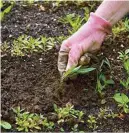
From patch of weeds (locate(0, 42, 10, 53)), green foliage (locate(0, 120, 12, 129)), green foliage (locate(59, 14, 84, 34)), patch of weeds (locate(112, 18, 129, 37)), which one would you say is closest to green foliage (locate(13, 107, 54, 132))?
green foliage (locate(0, 120, 12, 129))

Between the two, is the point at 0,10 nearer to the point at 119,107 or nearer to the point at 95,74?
the point at 95,74

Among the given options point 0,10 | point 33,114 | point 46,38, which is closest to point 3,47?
point 46,38

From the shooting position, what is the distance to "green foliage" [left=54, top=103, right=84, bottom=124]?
198cm

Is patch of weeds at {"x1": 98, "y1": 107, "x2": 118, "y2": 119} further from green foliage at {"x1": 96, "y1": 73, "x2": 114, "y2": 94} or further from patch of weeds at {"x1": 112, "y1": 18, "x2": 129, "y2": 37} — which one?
patch of weeds at {"x1": 112, "y1": 18, "x2": 129, "y2": 37}

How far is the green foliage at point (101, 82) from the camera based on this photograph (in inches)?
83.4

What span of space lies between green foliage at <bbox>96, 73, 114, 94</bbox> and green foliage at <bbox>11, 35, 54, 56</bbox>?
1.34ft

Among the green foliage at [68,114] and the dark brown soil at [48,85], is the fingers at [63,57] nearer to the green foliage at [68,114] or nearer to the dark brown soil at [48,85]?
the dark brown soil at [48,85]

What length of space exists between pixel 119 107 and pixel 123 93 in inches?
4.5

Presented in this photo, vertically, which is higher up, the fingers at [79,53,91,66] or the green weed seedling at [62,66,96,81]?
the fingers at [79,53,91,66]

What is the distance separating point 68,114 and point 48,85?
0.26 meters

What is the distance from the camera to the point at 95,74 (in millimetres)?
2248

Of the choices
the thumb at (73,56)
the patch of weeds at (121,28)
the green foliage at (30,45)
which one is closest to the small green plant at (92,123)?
the thumb at (73,56)

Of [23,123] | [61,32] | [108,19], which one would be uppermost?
[108,19]

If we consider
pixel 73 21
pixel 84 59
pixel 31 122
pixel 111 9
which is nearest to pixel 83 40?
pixel 84 59
